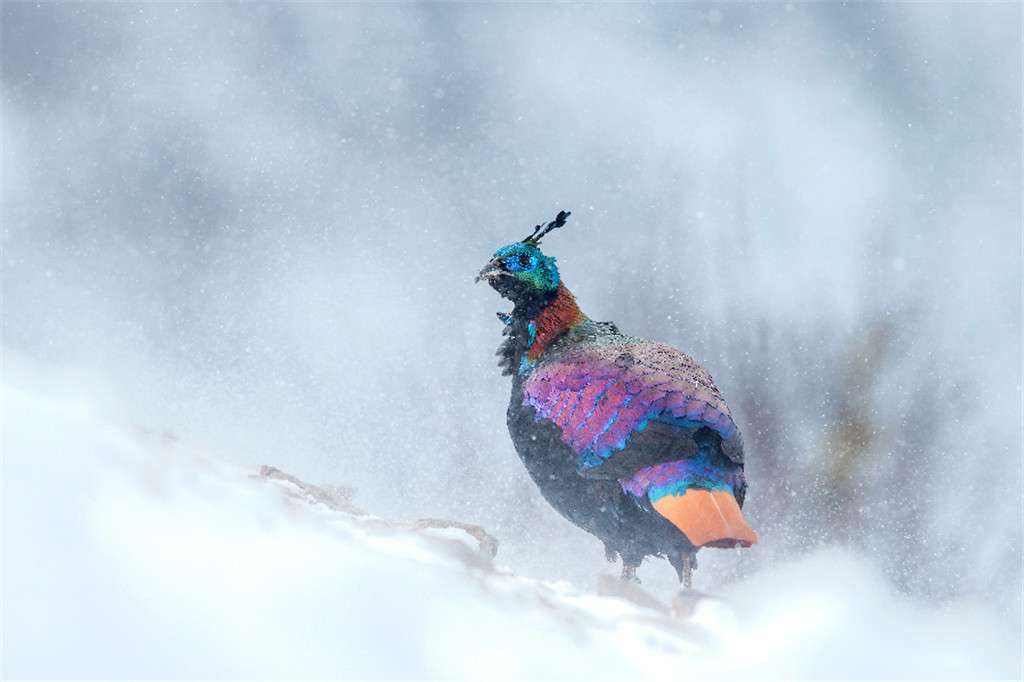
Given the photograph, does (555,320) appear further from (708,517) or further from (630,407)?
(708,517)

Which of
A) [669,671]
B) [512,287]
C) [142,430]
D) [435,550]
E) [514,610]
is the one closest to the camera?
[669,671]

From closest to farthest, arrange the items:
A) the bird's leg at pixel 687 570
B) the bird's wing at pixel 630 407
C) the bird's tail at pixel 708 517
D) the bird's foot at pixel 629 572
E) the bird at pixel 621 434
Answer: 1. the bird's tail at pixel 708 517
2. the bird at pixel 621 434
3. the bird's wing at pixel 630 407
4. the bird's leg at pixel 687 570
5. the bird's foot at pixel 629 572

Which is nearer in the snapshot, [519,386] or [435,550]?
[435,550]

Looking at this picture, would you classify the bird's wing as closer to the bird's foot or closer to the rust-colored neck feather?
the rust-colored neck feather

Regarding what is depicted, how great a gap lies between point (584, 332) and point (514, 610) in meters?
3.96

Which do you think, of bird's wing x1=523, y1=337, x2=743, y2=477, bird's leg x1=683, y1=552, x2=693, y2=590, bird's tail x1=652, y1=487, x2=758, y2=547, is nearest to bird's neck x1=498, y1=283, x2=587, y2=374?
bird's wing x1=523, y1=337, x2=743, y2=477

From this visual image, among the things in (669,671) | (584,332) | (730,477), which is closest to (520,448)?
(584,332)

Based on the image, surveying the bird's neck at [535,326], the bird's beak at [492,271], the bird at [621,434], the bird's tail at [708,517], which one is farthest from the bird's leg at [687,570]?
the bird's beak at [492,271]

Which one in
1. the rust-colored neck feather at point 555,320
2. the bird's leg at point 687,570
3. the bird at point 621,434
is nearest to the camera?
the bird at point 621,434

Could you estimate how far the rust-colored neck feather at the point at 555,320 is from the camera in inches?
356

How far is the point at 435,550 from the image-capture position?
6512 millimetres

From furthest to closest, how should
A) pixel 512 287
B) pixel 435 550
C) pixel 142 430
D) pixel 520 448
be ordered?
1. pixel 512 287
2. pixel 520 448
3. pixel 142 430
4. pixel 435 550

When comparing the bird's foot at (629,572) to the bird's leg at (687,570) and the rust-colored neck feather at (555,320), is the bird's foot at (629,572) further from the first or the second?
the rust-colored neck feather at (555,320)

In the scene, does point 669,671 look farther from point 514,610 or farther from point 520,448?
point 520,448
